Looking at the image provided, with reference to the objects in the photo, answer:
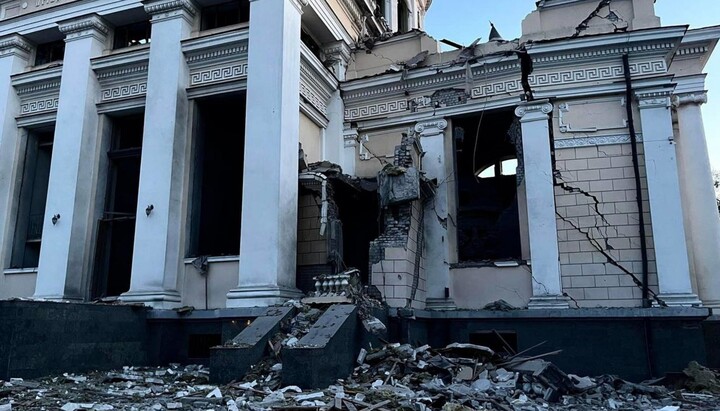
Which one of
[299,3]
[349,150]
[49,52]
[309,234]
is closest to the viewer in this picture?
[299,3]

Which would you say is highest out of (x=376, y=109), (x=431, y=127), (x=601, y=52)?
(x=601, y=52)

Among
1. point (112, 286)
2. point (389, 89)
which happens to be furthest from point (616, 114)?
point (112, 286)

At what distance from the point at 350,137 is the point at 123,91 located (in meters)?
6.00

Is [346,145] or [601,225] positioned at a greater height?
[346,145]

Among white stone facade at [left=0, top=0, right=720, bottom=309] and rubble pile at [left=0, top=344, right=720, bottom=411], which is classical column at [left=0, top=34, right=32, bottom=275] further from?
rubble pile at [left=0, top=344, right=720, bottom=411]

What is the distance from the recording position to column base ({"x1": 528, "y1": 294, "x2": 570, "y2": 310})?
464 inches

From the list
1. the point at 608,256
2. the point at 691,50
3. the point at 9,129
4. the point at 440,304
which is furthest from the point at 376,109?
the point at 9,129

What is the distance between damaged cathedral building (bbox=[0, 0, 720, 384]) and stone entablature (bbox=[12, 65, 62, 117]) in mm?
62

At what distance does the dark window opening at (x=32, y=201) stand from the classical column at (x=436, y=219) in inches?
412

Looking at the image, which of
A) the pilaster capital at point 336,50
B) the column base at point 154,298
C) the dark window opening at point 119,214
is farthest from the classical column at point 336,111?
the column base at point 154,298

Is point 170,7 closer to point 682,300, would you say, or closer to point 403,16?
point 403,16

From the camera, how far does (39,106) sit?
50.0 feet

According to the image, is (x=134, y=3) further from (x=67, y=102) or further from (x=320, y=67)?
(x=320, y=67)

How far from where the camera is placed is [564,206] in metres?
12.4
